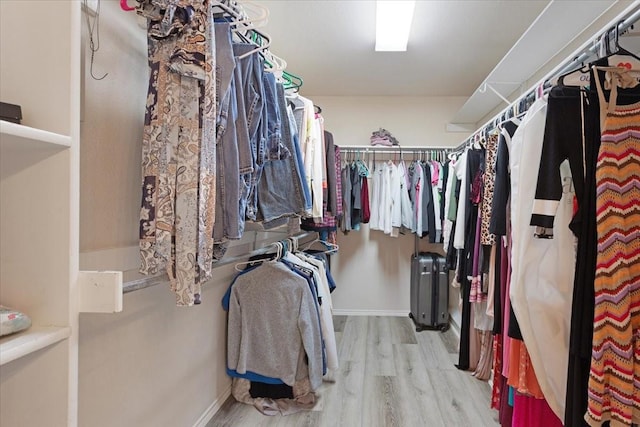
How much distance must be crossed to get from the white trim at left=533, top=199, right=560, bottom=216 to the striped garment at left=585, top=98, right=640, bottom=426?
134mm

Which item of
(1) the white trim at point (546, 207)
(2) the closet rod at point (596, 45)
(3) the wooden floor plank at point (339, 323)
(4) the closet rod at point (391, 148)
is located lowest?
(3) the wooden floor plank at point (339, 323)

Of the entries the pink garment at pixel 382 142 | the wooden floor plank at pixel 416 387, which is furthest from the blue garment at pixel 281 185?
the pink garment at pixel 382 142

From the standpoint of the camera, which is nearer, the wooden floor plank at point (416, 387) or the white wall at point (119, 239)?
the white wall at point (119, 239)

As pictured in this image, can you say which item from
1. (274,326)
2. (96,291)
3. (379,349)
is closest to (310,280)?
(274,326)

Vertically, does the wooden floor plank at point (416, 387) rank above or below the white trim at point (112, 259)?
below

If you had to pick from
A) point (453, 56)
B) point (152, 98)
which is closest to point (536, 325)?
point (152, 98)

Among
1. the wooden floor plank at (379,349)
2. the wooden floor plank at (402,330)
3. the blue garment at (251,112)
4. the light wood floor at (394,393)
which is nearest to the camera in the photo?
the blue garment at (251,112)

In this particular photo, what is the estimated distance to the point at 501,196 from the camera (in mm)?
1721

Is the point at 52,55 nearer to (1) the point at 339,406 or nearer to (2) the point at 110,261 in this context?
(2) the point at 110,261

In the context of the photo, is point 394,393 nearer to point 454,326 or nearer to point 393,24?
point 454,326

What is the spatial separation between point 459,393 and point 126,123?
2.49 m

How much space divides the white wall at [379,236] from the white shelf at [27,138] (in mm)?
3992

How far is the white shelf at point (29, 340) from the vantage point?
542mm

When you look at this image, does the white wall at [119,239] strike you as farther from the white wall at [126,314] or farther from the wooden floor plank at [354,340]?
the wooden floor plank at [354,340]
